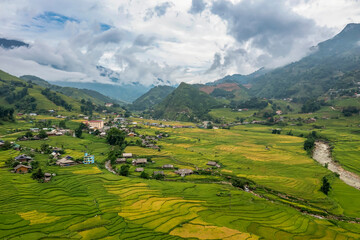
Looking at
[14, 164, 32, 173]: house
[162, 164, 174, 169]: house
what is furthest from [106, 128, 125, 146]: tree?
[14, 164, 32, 173]: house

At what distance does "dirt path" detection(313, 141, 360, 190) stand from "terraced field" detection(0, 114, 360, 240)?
5.07 metres

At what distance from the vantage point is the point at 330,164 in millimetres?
80938

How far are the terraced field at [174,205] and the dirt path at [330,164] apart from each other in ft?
16.6

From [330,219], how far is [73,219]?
49.5m

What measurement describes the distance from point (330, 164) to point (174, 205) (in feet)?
235

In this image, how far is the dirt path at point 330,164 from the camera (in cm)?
6438

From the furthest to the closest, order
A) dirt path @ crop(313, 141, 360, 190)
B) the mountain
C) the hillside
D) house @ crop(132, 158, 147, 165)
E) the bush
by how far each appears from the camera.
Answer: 1. the mountain
2. the hillside
3. house @ crop(132, 158, 147, 165)
4. dirt path @ crop(313, 141, 360, 190)
5. the bush

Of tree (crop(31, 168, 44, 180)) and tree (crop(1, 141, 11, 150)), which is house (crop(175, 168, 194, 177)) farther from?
tree (crop(1, 141, 11, 150))

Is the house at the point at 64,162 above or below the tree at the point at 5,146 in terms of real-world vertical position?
below

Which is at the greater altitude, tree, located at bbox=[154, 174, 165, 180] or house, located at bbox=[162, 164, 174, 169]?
house, located at bbox=[162, 164, 174, 169]

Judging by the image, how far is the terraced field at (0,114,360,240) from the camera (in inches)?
1287

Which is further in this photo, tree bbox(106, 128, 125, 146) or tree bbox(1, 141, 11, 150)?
tree bbox(106, 128, 125, 146)

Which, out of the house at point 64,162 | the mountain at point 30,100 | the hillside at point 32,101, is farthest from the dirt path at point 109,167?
the mountain at point 30,100

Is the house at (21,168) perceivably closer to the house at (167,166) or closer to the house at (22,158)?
the house at (22,158)
